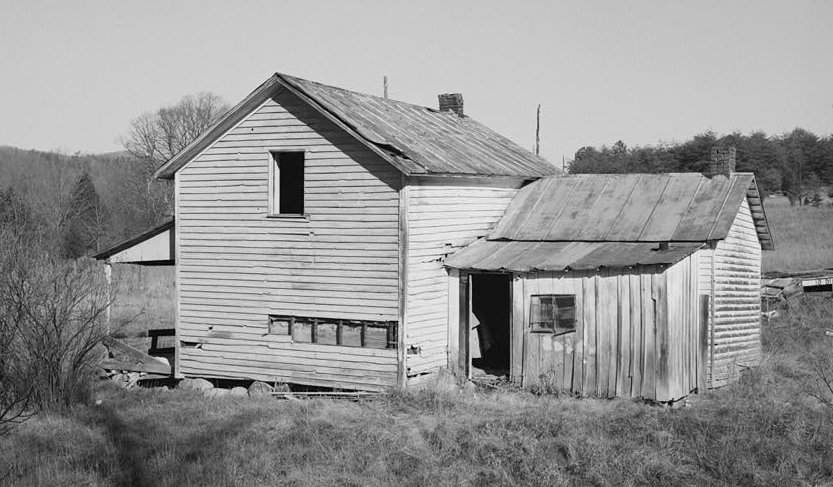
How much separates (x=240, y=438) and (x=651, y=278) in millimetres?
7591

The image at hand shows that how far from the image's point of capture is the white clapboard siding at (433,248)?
16.4 meters

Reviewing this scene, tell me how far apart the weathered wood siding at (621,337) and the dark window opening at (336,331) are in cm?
247

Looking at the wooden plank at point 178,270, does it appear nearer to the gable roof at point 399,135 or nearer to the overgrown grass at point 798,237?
the gable roof at point 399,135

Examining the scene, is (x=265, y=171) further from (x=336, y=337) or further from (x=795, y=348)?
(x=795, y=348)

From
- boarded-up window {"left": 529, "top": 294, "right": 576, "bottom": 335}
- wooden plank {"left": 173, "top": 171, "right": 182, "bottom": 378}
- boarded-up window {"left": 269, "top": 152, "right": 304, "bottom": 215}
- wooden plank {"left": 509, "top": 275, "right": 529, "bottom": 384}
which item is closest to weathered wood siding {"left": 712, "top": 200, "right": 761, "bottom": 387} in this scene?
boarded-up window {"left": 529, "top": 294, "right": 576, "bottom": 335}

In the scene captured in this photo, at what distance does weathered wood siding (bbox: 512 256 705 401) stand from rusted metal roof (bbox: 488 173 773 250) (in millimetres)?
1283

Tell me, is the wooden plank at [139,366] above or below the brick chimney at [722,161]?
below

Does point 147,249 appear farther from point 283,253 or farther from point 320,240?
point 320,240

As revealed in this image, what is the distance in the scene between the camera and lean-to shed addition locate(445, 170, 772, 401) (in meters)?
Answer: 16.0

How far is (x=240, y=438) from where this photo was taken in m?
13.4

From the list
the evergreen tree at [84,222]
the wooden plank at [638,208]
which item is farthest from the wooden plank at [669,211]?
the evergreen tree at [84,222]

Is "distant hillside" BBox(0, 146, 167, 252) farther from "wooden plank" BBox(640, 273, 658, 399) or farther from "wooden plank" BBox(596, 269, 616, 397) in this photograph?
"wooden plank" BBox(640, 273, 658, 399)

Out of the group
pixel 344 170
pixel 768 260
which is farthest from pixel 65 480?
pixel 768 260

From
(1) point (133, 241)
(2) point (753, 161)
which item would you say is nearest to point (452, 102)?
(1) point (133, 241)
